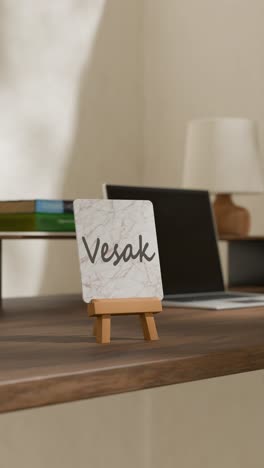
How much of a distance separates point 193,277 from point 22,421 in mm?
835

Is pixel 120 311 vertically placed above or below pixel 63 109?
below

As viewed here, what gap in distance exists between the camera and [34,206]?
1.70 meters

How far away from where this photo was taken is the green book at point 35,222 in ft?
5.63

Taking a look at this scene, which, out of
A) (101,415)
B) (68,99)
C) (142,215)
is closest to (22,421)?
(101,415)

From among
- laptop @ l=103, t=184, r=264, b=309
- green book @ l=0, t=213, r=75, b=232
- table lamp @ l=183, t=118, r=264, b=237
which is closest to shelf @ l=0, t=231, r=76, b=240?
green book @ l=0, t=213, r=75, b=232

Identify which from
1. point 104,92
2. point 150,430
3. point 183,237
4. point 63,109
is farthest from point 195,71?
point 183,237

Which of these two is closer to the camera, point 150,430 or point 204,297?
point 204,297

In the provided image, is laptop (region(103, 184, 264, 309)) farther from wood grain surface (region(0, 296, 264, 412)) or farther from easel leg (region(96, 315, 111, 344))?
easel leg (region(96, 315, 111, 344))

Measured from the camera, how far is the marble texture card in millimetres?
1018

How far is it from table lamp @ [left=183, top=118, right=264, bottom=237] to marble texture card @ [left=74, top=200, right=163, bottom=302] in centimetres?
151

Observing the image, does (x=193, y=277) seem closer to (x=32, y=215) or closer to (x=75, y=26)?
(x=32, y=215)

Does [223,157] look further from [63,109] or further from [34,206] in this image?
[63,109]

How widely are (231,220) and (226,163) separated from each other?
19 cm

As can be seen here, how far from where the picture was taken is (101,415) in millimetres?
2457
